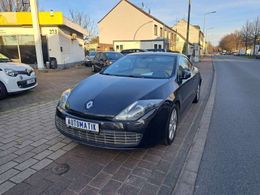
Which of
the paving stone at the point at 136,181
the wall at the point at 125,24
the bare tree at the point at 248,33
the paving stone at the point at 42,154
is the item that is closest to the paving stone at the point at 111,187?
the paving stone at the point at 136,181

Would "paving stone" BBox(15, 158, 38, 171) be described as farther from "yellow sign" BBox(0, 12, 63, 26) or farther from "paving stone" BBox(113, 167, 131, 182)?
"yellow sign" BBox(0, 12, 63, 26)

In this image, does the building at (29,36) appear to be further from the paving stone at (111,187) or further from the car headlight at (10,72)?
the paving stone at (111,187)

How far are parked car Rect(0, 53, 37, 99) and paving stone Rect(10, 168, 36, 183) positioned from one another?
165 inches

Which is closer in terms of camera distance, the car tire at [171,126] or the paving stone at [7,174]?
the paving stone at [7,174]

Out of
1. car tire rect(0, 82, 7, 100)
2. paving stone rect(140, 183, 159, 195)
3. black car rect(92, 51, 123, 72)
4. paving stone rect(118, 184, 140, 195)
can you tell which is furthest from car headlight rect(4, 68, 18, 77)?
black car rect(92, 51, 123, 72)

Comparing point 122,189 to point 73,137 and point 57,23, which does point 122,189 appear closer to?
point 73,137

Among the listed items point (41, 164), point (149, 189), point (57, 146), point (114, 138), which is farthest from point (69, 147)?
point (149, 189)

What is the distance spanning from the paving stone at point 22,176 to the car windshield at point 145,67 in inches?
86.8

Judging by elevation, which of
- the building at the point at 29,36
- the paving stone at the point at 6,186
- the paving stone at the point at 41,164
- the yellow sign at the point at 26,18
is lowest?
the paving stone at the point at 6,186

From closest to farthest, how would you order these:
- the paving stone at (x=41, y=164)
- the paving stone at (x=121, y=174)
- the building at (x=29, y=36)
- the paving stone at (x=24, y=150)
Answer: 1. the paving stone at (x=121, y=174)
2. the paving stone at (x=41, y=164)
3. the paving stone at (x=24, y=150)
4. the building at (x=29, y=36)

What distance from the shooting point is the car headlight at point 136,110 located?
270 centimetres

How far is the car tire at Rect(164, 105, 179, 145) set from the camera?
3185 millimetres

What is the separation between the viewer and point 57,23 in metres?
13.8

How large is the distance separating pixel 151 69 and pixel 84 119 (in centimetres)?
185
